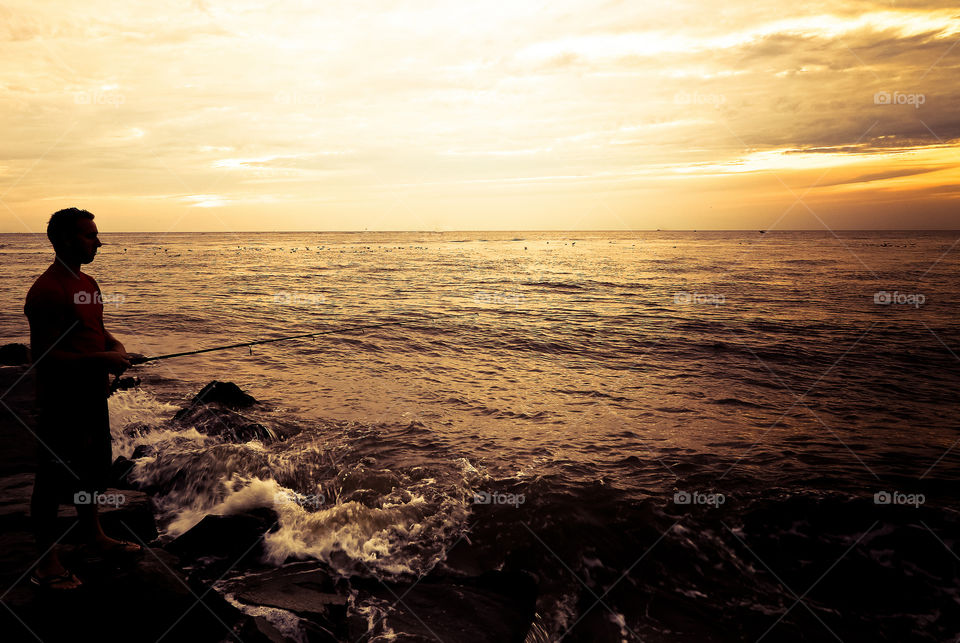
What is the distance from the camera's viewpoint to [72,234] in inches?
144

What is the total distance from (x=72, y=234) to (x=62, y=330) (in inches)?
28.1

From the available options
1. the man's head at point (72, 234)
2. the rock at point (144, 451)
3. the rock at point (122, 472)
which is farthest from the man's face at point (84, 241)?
the rock at point (144, 451)

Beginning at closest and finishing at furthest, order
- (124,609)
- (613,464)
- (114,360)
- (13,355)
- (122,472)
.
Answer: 1. (124,609)
2. (114,360)
3. (122,472)
4. (613,464)
5. (13,355)

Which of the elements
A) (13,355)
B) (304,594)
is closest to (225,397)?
(304,594)

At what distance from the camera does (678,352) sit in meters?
14.0

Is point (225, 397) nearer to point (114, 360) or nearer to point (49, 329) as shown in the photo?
point (114, 360)

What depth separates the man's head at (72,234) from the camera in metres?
3.57

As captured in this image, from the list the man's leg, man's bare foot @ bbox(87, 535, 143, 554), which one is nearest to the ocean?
man's bare foot @ bbox(87, 535, 143, 554)

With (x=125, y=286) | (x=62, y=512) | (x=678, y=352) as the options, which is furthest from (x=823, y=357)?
(x=125, y=286)

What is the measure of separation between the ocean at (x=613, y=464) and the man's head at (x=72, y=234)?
3350mm

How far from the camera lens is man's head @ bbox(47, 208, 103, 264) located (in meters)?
3.57

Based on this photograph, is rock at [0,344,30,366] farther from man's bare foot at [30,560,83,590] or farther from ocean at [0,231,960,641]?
man's bare foot at [30,560,83,590]

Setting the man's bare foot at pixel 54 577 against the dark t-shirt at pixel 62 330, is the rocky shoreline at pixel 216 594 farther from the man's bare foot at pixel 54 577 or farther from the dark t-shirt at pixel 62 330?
the dark t-shirt at pixel 62 330

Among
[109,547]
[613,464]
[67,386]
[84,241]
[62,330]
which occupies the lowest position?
[613,464]
